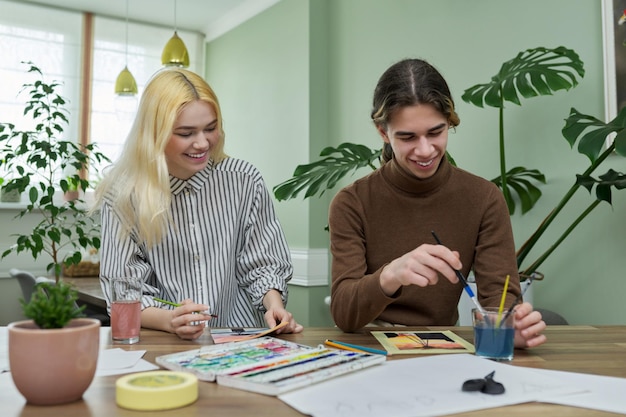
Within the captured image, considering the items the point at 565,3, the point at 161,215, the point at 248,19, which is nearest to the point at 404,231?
the point at 161,215

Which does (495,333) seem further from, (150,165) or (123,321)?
(150,165)

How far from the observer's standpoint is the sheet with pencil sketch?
1.17 metres

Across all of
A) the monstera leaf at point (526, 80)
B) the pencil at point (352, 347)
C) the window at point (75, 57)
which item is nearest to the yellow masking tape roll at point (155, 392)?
the pencil at point (352, 347)

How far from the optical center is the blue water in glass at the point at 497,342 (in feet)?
3.63

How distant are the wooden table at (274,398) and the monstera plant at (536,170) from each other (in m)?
0.75

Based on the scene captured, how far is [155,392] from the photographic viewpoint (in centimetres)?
80

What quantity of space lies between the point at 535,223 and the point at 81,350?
7.20 ft

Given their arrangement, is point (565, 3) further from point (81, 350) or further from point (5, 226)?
point (5, 226)

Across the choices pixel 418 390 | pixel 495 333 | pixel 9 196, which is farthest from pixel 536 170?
pixel 9 196

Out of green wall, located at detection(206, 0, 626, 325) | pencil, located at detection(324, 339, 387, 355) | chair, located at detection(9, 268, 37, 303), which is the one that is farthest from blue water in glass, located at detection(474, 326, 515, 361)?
chair, located at detection(9, 268, 37, 303)

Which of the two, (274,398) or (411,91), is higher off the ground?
(411,91)

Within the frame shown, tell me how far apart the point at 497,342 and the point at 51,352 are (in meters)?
0.74

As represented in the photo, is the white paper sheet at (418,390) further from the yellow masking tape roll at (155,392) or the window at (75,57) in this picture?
the window at (75,57)

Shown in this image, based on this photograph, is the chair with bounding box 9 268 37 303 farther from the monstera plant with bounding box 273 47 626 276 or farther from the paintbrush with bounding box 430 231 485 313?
the paintbrush with bounding box 430 231 485 313
